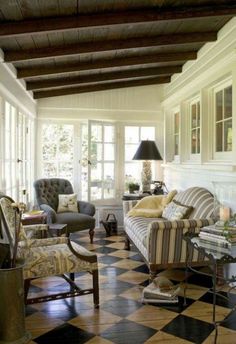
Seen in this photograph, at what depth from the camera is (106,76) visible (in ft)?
17.0

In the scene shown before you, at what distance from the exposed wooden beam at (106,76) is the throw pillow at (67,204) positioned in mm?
1746

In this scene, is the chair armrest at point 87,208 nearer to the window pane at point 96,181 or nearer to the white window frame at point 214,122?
the window pane at point 96,181

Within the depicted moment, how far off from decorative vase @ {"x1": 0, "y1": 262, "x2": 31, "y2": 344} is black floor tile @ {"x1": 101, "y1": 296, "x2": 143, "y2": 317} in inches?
30.7

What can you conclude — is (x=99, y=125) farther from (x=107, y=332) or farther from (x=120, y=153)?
(x=107, y=332)

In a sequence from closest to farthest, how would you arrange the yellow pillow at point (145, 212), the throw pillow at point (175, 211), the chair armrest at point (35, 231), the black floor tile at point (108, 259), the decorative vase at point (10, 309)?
the decorative vase at point (10, 309) < the chair armrest at point (35, 231) < the throw pillow at point (175, 211) < the black floor tile at point (108, 259) < the yellow pillow at point (145, 212)

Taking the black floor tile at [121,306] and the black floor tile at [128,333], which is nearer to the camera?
the black floor tile at [128,333]

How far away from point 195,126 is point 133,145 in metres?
1.67

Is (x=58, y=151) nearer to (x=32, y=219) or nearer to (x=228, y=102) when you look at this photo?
(x=32, y=219)

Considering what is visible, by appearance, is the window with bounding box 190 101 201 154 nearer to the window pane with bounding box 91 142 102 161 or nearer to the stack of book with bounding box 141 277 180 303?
the window pane with bounding box 91 142 102 161

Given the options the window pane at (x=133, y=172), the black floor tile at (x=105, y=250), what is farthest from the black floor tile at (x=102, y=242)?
the window pane at (x=133, y=172)

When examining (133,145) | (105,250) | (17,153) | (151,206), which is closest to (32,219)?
(17,153)

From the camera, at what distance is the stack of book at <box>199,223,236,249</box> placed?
2.68 m

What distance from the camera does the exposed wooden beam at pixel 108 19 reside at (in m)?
2.94

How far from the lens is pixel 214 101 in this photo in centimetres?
420
